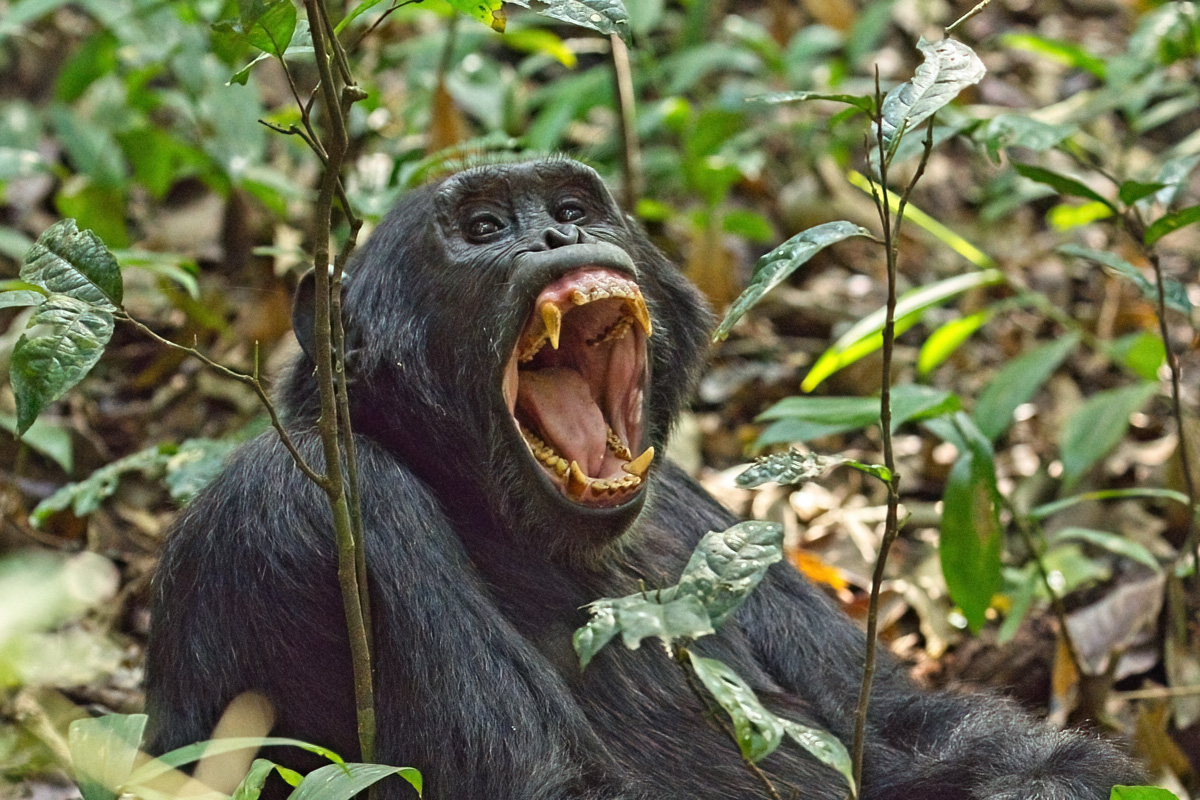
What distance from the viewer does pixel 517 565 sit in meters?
A: 3.65

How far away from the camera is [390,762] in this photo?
10.3 feet

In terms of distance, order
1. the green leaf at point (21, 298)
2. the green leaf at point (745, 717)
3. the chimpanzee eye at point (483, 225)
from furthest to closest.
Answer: the chimpanzee eye at point (483, 225) → the green leaf at point (21, 298) → the green leaf at point (745, 717)

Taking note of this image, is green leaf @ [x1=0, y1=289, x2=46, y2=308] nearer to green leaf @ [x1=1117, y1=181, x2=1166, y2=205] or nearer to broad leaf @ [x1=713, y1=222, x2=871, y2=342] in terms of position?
broad leaf @ [x1=713, y1=222, x2=871, y2=342]

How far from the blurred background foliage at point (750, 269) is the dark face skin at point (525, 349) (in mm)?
502

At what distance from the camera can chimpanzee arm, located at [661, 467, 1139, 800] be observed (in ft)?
11.7

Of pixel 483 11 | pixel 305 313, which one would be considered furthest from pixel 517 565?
pixel 483 11

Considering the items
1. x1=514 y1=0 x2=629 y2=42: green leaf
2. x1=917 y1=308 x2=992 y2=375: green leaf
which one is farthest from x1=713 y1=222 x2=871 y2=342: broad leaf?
x1=917 y1=308 x2=992 y2=375: green leaf

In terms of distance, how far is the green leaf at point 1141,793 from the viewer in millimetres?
2861

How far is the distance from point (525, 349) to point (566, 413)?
27cm

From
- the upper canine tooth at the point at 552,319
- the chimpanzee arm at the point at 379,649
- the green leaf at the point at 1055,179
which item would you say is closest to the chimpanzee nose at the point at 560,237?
the upper canine tooth at the point at 552,319

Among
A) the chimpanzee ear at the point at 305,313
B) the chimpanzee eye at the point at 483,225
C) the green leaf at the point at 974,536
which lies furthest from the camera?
the green leaf at the point at 974,536

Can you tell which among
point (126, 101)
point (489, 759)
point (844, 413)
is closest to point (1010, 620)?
point (844, 413)

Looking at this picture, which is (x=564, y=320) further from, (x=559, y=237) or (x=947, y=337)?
(x=947, y=337)

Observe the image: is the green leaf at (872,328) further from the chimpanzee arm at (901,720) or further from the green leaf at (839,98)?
the green leaf at (839,98)
